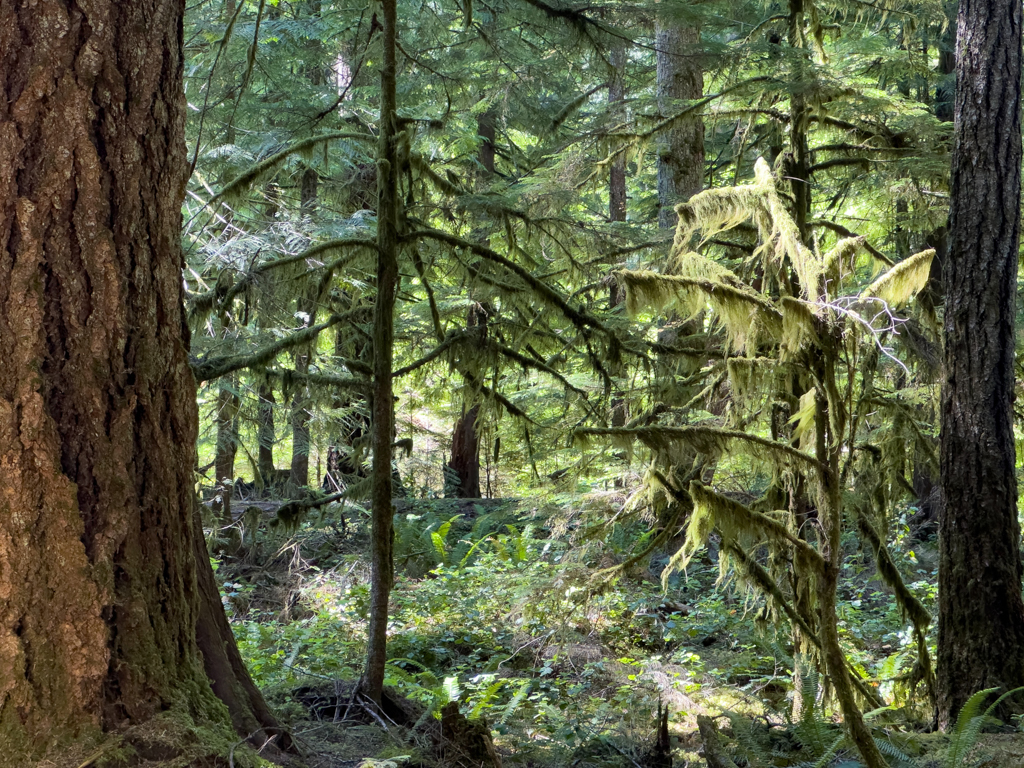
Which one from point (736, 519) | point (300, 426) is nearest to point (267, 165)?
point (736, 519)

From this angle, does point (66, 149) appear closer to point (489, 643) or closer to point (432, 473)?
point (489, 643)

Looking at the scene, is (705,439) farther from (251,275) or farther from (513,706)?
(513,706)

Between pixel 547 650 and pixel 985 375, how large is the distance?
469 cm

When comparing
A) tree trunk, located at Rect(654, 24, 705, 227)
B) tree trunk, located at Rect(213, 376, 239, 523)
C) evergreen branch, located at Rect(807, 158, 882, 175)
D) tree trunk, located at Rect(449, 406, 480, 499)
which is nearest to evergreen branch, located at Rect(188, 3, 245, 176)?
tree trunk, located at Rect(213, 376, 239, 523)

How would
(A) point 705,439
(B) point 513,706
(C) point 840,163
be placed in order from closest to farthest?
(A) point 705,439 < (B) point 513,706 < (C) point 840,163

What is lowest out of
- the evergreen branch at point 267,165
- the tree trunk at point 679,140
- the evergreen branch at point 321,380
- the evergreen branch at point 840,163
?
the evergreen branch at point 321,380

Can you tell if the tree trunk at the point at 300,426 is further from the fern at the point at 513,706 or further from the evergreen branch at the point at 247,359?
the fern at the point at 513,706

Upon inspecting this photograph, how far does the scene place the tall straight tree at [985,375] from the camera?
200 inches

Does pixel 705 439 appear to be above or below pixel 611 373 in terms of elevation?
below

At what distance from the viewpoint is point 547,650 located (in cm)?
778

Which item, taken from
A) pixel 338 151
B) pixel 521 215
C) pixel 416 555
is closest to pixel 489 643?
pixel 416 555

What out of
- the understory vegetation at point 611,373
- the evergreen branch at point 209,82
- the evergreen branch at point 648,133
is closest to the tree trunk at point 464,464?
the understory vegetation at point 611,373

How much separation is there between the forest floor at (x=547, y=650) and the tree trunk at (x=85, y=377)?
4.20 feet

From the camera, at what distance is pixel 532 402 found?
10719 millimetres
